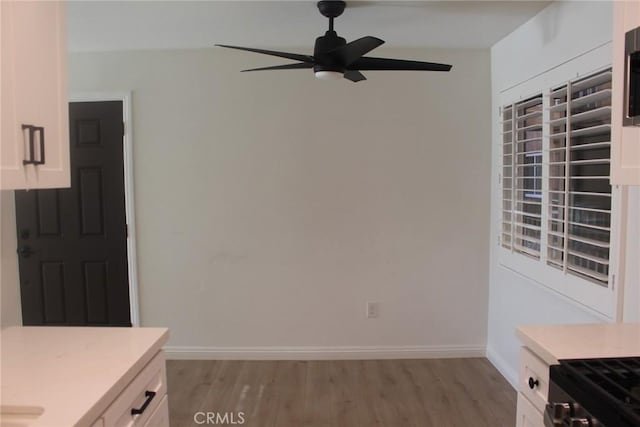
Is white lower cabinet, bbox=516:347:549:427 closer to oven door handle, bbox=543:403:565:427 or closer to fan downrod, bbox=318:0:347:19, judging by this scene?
oven door handle, bbox=543:403:565:427

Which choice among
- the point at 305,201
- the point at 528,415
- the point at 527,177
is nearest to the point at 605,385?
the point at 528,415

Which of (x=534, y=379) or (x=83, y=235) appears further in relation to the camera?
(x=83, y=235)

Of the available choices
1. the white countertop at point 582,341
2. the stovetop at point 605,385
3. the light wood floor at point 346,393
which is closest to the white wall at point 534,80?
the light wood floor at point 346,393

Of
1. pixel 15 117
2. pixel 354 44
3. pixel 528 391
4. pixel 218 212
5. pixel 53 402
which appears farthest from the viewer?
pixel 218 212

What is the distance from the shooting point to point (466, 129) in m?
3.37

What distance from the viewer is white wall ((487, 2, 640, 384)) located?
201cm

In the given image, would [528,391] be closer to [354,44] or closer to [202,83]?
[354,44]

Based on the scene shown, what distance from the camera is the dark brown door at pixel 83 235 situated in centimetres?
342

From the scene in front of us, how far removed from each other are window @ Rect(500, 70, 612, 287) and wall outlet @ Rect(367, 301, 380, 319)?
1.13 metres

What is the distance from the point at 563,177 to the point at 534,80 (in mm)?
713

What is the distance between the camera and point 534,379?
143 cm

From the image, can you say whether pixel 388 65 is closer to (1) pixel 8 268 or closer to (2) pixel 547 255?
(2) pixel 547 255

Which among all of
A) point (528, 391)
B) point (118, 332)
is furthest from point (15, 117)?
point (528, 391)

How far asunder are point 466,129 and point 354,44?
174cm
